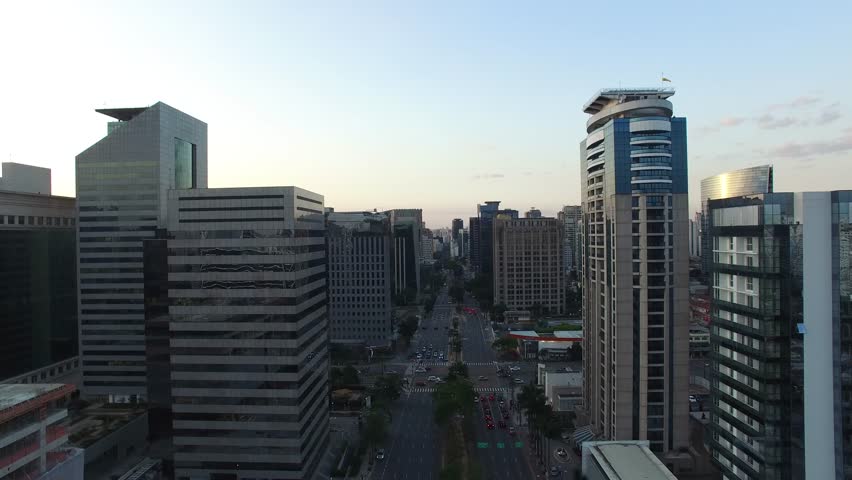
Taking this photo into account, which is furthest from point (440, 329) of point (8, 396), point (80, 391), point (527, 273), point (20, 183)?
point (8, 396)

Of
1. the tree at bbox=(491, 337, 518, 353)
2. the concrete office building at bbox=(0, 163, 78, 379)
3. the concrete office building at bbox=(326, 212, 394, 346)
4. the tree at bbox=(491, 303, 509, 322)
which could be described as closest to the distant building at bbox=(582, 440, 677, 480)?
the tree at bbox=(491, 337, 518, 353)

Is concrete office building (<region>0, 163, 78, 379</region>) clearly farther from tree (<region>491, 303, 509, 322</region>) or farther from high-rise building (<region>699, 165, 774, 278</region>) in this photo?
high-rise building (<region>699, 165, 774, 278</region>)

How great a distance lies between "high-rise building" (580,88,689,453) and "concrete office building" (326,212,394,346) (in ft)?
236

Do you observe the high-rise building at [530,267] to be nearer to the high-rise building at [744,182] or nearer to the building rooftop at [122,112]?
the high-rise building at [744,182]

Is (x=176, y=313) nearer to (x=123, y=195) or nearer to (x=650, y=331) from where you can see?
(x=123, y=195)

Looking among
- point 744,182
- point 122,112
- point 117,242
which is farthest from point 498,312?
point 122,112

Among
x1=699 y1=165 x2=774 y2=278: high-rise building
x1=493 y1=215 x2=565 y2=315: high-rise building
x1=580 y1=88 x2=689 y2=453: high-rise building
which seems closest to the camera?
x1=580 y1=88 x2=689 y2=453: high-rise building

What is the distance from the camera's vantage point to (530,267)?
164 metres

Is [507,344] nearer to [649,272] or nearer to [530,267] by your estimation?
[530,267]

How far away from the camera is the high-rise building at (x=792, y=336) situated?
3362cm

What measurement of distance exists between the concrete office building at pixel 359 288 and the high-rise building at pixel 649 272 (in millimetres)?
72064

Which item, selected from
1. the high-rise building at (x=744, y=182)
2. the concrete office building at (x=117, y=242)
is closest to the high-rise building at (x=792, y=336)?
the concrete office building at (x=117, y=242)

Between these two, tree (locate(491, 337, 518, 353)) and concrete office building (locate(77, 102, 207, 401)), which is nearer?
concrete office building (locate(77, 102, 207, 401))

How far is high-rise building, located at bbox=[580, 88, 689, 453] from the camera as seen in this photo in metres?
57.1
